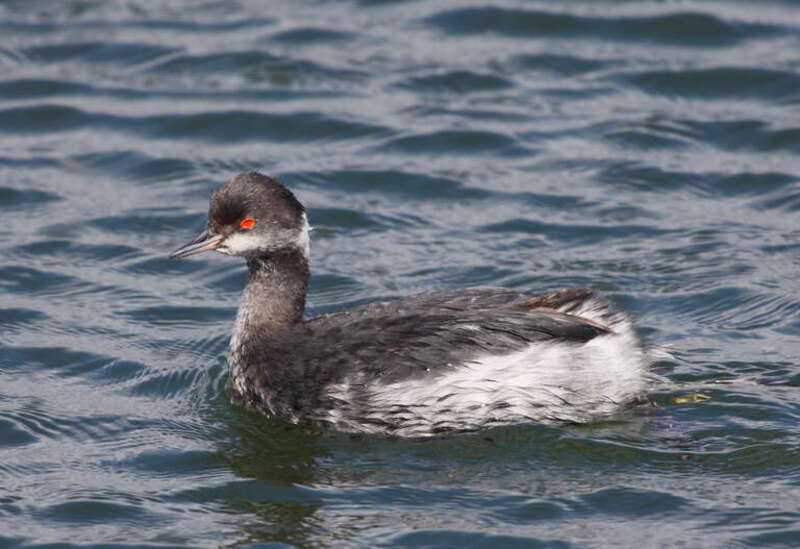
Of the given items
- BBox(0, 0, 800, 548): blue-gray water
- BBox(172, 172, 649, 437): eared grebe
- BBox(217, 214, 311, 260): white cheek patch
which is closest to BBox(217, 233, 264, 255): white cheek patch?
BBox(217, 214, 311, 260): white cheek patch

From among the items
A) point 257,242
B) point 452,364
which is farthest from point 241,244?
point 452,364

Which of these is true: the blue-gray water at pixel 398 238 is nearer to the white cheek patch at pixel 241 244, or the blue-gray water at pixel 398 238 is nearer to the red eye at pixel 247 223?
the white cheek patch at pixel 241 244

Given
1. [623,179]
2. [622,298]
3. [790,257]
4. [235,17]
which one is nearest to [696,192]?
[623,179]

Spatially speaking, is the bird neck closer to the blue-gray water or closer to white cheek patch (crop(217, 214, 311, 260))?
white cheek patch (crop(217, 214, 311, 260))

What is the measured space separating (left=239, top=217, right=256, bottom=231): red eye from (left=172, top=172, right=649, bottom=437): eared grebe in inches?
0.9

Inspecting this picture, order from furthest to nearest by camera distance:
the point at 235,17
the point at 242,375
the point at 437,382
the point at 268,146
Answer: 1. the point at 235,17
2. the point at 268,146
3. the point at 242,375
4. the point at 437,382

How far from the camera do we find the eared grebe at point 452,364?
306 inches

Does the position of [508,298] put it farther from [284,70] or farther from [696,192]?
[284,70]

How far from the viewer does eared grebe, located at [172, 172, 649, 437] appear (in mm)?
7762

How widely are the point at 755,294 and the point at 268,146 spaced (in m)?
4.54

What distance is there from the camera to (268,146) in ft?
41.5

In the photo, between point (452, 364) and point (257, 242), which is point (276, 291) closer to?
point (257, 242)

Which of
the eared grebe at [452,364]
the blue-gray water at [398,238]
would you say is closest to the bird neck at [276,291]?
the eared grebe at [452,364]

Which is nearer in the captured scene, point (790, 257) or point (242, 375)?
point (242, 375)
